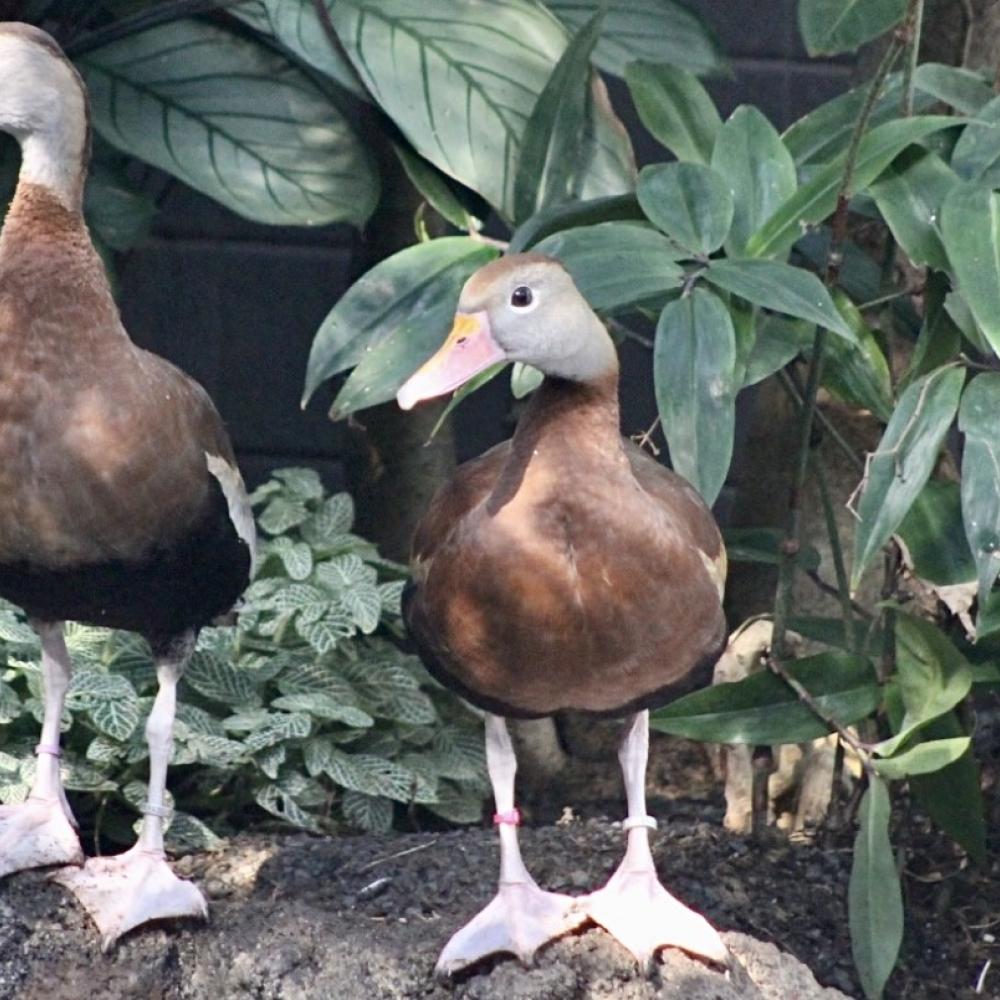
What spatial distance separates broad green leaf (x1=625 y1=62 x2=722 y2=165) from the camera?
3.61 meters

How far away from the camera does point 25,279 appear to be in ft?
9.37

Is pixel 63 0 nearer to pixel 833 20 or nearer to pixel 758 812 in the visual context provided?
pixel 833 20

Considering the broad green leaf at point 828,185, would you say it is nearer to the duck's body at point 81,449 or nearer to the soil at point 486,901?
the duck's body at point 81,449

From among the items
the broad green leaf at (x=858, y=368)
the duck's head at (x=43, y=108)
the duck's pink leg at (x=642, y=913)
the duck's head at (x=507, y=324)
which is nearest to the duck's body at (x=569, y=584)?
the duck's head at (x=507, y=324)

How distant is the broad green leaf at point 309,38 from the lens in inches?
147

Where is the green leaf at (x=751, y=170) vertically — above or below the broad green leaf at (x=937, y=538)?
above

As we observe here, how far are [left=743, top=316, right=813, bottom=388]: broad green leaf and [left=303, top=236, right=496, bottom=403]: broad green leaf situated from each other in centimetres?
53

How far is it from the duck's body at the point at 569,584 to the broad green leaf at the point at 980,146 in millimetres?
878

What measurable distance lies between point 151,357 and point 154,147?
1085 mm

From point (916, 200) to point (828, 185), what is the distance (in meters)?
0.18

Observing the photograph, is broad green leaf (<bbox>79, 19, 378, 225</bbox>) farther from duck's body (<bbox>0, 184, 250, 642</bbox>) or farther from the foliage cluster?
duck's body (<bbox>0, 184, 250, 642</bbox>)

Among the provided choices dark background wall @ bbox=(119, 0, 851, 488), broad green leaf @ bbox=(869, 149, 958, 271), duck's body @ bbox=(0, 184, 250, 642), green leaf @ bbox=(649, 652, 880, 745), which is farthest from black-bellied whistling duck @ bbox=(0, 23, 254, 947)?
dark background wall @ bbox=(119, 0, 851, 488)

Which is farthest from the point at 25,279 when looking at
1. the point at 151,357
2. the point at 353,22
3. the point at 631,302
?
the point at 353,22

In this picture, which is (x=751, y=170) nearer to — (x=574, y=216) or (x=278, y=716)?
(x=574, y=216)
